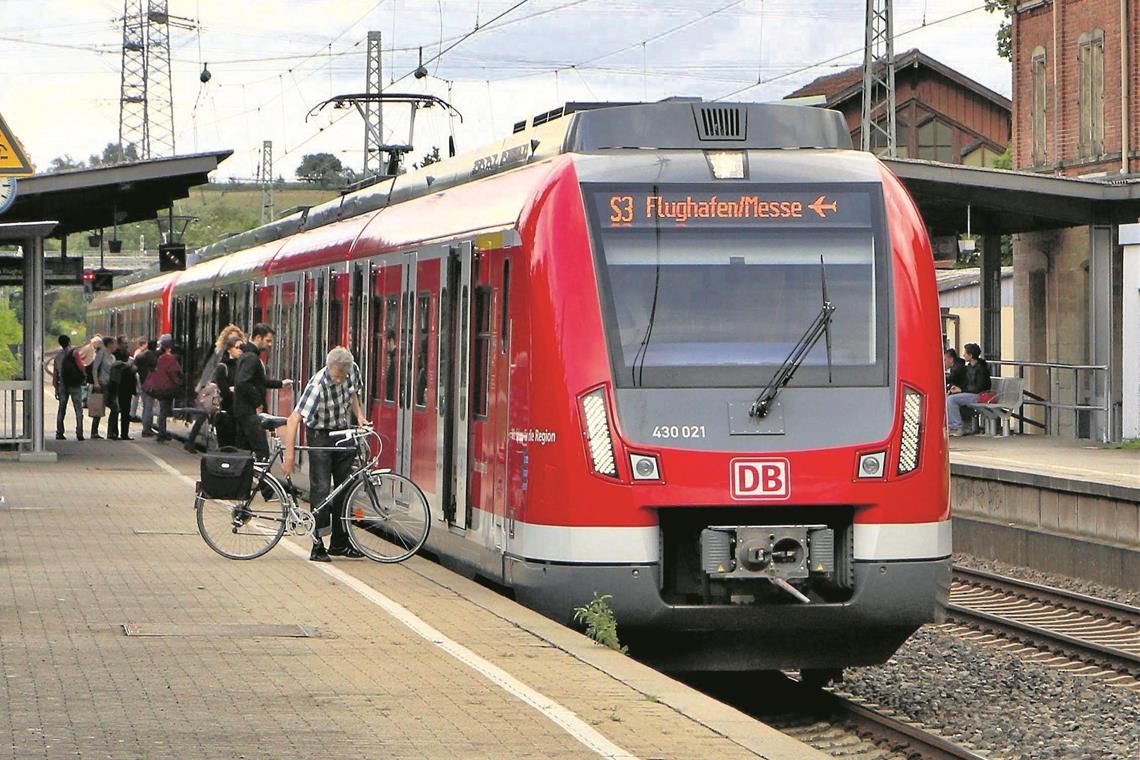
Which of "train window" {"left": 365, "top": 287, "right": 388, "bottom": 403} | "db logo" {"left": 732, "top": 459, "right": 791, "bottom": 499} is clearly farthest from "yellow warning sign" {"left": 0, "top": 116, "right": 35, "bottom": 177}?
"db logo" {"left": 732, "top": 459, "right": 791, "bottom": 499}

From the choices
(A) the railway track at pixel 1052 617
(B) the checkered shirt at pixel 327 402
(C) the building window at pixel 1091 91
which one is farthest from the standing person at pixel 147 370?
(B) the checkered shirt at pixel 327 402

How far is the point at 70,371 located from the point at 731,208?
73.2 ft

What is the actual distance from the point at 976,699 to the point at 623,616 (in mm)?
2796

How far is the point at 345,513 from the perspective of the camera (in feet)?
50.6

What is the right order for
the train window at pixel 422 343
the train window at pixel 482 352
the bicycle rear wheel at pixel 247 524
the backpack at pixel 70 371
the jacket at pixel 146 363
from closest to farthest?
the train window at pixel 482 352 → the train window at pixel 422 343 → the bicycle rear wheel at pixel 247 524 → the backpack at pixel 70 371 → the jacket at pixel 146 363

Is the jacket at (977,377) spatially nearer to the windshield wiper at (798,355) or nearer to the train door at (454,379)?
the train door at (454,379)

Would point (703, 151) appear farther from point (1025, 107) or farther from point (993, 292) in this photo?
point (1025, 107)

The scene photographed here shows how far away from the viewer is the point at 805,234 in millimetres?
11438

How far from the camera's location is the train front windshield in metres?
11.1

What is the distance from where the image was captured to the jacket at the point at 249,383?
2057cm

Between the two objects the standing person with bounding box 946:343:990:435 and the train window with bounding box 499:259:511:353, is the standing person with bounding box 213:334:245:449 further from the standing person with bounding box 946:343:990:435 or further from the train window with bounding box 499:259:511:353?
the standing person with bounding box 946:343:990:435

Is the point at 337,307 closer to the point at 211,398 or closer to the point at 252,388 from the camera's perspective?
the point at 252,388

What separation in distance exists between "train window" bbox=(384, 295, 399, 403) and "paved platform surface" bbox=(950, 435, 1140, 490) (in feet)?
22.6

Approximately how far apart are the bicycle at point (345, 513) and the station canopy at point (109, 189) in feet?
25.1
